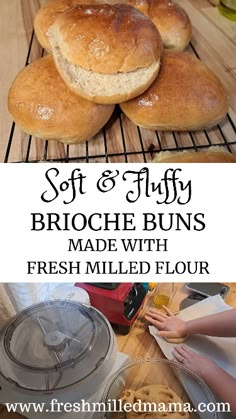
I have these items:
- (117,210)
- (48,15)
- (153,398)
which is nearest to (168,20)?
(48,15)

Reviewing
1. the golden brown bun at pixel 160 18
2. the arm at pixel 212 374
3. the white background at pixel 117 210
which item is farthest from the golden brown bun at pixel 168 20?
the arm at pixel 212 374

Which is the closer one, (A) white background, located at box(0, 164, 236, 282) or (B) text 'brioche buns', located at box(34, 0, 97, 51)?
(A) white background, located at box(0, 164, 236, 282)

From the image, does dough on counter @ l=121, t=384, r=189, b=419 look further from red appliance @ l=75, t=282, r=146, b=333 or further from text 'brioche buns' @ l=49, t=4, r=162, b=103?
text 'brioche buns' @ l=49, t=4, r=162, b=103

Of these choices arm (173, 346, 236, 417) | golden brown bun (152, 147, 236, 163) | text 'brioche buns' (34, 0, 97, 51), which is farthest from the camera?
text 'brioche buns' (34, 0, 97, 51)

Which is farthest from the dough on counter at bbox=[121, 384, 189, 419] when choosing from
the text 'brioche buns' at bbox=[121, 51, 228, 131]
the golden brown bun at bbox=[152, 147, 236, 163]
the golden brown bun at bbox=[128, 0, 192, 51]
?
the golden brown bun at bbox=[128, 0, 192, 51]

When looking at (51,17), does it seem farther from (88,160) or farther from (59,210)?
(59,210)

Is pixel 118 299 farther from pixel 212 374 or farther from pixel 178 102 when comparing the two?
pixel 178 102
